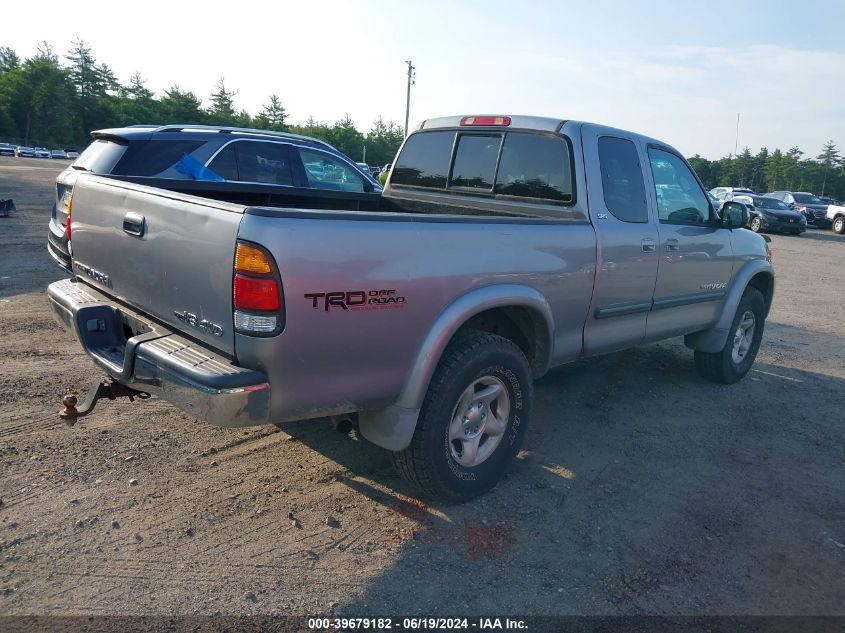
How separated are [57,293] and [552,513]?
120 inches

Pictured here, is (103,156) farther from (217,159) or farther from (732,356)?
(732,356)

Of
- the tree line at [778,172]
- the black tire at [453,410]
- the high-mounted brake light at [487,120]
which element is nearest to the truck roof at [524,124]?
the high-mounted brake light at [487,120]

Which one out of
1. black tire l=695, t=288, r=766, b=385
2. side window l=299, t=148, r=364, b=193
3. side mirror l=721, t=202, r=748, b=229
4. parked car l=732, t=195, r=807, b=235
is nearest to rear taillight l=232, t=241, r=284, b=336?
side mirror l=721, t=202, r=748, b=229

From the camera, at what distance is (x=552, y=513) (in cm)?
356

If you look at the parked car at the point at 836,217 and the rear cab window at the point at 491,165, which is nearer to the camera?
the rear cab window at the point at 491,165

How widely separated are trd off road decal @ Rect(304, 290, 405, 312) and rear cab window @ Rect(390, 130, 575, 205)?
181 cm

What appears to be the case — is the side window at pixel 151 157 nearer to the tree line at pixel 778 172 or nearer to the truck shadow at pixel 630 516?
the truck shadow at pixel 630 516

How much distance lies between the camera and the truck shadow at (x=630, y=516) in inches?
114

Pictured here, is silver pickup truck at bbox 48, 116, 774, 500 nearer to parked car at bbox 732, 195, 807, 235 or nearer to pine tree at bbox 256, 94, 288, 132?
parked car at bbox 732, 195, 807, 235

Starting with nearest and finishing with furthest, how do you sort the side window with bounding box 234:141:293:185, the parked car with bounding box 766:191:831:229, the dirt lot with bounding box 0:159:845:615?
1. the dirt lot with bounding box 0:159:845:615
2. the side window with bounding box 234:141:293:185
3. the parked car with bounding box 766:191:831:229

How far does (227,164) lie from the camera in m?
8.45

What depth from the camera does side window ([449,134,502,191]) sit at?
187 inches

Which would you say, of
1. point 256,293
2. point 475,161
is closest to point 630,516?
point 256,293

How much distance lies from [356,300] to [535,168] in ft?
7.23
